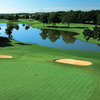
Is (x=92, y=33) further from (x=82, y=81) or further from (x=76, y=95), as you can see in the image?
(x=76, y=95)

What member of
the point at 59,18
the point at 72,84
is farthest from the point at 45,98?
the point at 59,18

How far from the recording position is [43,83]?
68.2ft

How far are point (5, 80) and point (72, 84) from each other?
9.14 meters

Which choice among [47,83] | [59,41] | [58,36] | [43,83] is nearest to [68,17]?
[58,36]

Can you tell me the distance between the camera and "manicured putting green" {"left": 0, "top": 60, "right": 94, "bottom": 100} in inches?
692

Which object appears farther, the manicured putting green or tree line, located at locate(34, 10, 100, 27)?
tree line, located at locate(34, 10, 100, 27)

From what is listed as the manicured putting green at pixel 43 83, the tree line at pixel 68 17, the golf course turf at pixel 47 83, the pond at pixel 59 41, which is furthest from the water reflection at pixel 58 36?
the manicured putting green at pixel 43 83

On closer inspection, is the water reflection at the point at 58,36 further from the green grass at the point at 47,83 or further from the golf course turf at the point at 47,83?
the golf course turf at the point at 47,83

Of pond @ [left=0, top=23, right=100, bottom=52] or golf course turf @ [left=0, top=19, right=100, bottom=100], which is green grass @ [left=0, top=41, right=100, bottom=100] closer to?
golf course turf @ [left=0, top=19, right=100, bottom=100]

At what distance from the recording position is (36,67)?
91.8ft

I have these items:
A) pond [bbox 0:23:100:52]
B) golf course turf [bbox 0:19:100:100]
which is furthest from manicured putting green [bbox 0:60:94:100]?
pond [bbox 0:23:100:52]

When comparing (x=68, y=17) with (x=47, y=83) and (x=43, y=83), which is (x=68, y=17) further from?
(x=43, y=83)

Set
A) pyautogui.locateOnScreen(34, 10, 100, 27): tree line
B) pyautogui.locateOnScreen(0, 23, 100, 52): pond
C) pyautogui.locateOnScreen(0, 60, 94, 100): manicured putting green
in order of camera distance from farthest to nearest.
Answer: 1. pyautogui.locateOnScreen(34, 10, 100, 27): tree line
2. pyautogui.locateOnScreen(0, 23, 100, 52): pond
3. pyautogui.locateOnScreen(0, 60, 94, 100): manicured putting green

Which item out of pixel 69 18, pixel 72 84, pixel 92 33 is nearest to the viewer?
pixel 72 84
